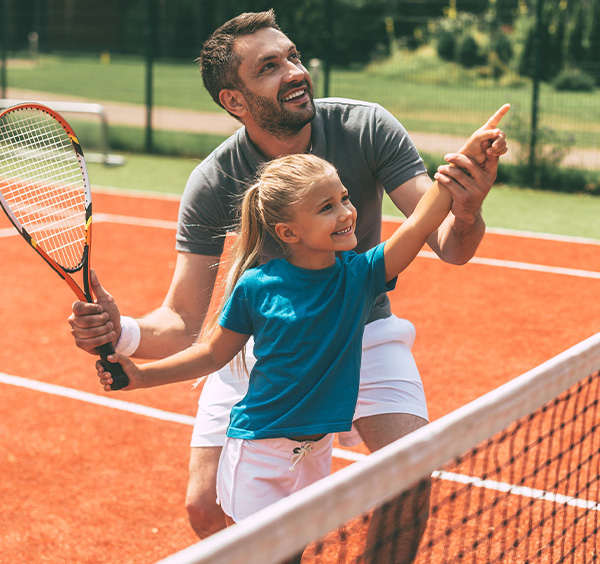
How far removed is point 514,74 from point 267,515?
45.7 ft

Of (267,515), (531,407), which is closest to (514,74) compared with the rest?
(531,407)

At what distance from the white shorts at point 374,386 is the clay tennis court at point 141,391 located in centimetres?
83

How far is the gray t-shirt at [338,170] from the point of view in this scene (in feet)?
11.2

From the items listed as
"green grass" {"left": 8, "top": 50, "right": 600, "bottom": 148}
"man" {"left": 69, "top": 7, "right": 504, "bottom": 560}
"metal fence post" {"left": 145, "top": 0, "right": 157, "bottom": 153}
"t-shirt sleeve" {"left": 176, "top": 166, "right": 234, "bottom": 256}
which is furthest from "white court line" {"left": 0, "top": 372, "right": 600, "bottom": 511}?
"metal fence post" {"left": 145, "top": 0, "right": 157, "bottom": 153}

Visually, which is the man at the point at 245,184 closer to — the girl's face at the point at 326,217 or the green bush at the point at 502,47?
the girl's face at the point at 326,217

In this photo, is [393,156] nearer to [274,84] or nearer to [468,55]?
[274,84]

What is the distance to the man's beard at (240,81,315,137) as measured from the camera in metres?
3.24

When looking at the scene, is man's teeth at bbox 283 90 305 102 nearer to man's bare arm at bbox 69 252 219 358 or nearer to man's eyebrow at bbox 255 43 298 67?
man's eyebrow at bbox 255 43 298 67

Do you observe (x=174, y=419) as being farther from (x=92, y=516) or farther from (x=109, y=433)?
(x=92, y=516)

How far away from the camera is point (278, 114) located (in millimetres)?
3266


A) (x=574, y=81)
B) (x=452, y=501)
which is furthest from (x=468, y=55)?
(x=452, y=501)

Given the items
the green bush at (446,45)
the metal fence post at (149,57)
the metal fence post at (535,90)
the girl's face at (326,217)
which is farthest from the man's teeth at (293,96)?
the metal fence post at (149,57)

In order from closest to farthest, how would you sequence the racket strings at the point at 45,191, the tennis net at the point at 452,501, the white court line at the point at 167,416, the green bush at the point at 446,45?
the tennis net at the point at 452,501, the racket strings at the point at 45,191, the white court line at the point at 167,416, the green bush at the point at 446,45

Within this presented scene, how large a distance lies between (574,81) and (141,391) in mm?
9304
